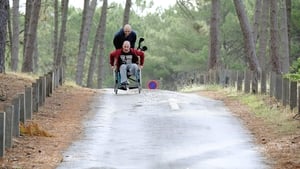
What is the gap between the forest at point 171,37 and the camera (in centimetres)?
2960

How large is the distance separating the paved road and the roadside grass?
765mm

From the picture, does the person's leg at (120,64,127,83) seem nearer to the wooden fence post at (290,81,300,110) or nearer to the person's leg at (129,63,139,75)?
the person's leg at (129,63,139,75)

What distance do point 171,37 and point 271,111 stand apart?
48.5m

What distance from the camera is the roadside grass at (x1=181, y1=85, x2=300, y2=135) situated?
1586 cm

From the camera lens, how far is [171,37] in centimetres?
6688

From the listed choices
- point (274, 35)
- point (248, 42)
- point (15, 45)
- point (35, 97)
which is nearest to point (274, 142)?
point (35, 97)

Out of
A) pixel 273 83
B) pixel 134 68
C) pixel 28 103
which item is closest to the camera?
pixel 28 103

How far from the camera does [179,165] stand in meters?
11.3

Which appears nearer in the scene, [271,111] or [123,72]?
[271,111]

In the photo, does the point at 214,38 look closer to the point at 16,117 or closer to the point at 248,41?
the point at 248,41

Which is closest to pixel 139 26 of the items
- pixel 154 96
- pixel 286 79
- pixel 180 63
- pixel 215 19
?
pixel 180 63

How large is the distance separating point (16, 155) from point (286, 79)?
8.59 metres

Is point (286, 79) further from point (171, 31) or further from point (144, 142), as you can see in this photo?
point (171, 31)

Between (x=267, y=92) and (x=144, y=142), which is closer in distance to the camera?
(x=144, y=142)
